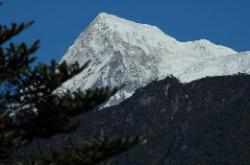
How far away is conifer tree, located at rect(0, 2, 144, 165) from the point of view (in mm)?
22312

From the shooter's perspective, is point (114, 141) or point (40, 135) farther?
point (40, 135)

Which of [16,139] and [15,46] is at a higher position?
[15,46]

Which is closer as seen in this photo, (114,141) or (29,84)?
(114,141)

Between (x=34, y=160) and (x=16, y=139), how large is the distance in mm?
931

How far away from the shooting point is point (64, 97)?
23.2 metres

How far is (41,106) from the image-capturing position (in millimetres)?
23734

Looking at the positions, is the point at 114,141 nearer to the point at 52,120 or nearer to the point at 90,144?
the point at 90,144

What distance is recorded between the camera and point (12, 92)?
2386cm

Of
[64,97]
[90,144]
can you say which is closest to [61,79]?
[64,97]

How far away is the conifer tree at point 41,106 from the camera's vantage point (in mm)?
22312

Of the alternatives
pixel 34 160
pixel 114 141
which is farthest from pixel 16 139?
pixel 114 141

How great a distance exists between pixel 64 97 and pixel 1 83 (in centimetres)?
174

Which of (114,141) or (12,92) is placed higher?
(12,92)

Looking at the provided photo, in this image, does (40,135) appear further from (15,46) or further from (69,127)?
(15,46)
